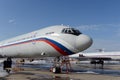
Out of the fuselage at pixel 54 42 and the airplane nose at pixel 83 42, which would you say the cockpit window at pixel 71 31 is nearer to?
the fuselage at pixel 54 42

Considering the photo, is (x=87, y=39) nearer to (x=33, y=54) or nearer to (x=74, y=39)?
(x=74, y=39)

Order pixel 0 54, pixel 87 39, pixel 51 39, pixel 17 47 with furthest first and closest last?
pixel 0 54 < pixel 17 47 < pixel 51 39 < pixel 87 39

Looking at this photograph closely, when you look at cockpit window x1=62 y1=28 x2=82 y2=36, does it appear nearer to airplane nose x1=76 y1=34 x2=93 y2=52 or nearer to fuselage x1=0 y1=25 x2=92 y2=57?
fuselage x1=0 y1=25 x2=92 y2=57

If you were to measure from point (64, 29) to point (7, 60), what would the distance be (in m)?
12.8

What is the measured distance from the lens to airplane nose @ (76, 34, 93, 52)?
60.6ft

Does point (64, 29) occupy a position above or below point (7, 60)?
above

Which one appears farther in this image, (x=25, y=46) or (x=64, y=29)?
(x=25, y=46)

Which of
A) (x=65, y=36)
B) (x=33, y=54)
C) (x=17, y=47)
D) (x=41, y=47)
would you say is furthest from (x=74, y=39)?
(x=17, y=47)

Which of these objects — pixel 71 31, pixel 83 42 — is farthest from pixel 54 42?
pixel 83 42

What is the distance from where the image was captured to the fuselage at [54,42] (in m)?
18.8

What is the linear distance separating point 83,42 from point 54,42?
2.82 meters

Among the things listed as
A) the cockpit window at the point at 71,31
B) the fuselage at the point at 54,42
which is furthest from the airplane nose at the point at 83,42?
the cockpit window at the point at 71,31

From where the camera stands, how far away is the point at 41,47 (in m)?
20.6

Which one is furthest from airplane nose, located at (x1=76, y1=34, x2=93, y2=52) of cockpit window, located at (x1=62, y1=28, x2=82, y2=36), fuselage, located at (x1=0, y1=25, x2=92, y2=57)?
cockpit window, located at (x1=62, y1=28, x2=82, y2=36)
